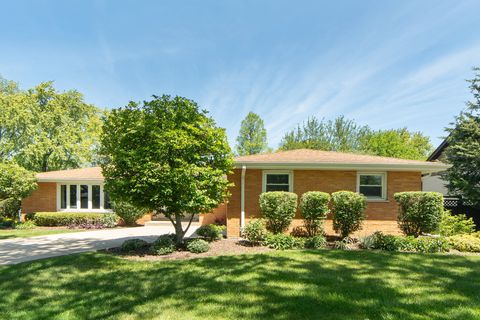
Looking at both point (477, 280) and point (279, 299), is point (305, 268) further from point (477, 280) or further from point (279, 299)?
point (477, 280)

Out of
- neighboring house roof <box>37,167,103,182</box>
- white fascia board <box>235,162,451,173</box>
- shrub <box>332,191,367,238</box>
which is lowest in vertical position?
shrub <box>332,191,367,238</box>

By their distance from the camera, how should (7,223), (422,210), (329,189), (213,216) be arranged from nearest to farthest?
(422,210)
(329,189)
(7,223)
(213,216)

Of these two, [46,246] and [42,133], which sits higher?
[42,133]

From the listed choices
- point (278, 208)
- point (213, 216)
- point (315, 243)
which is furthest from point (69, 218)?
point (315, 243)

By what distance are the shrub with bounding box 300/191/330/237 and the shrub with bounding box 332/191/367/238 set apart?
38cm

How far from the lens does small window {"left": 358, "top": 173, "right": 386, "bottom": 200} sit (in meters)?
11.4

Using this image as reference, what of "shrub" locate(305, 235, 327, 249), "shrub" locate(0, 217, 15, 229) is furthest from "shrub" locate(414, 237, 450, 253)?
"shrub" locate(0, 217, 15, 229)

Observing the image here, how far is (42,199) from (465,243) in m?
21.8

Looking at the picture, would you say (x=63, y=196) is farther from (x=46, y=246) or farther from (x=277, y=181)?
(x=277, y=181)

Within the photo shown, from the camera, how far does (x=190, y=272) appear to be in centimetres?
632

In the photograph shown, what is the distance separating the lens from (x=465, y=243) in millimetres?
8656

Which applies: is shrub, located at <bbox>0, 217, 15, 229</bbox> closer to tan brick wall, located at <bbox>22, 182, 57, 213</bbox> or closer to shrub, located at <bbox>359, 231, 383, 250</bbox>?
tan brick wall, located at <bbox>22, 182, 57, 213</bbox>

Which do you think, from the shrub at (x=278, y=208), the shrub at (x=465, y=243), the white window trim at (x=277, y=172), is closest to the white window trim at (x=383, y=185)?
the shrub at (x=465, y=243)

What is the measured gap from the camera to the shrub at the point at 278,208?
9.98 metres
